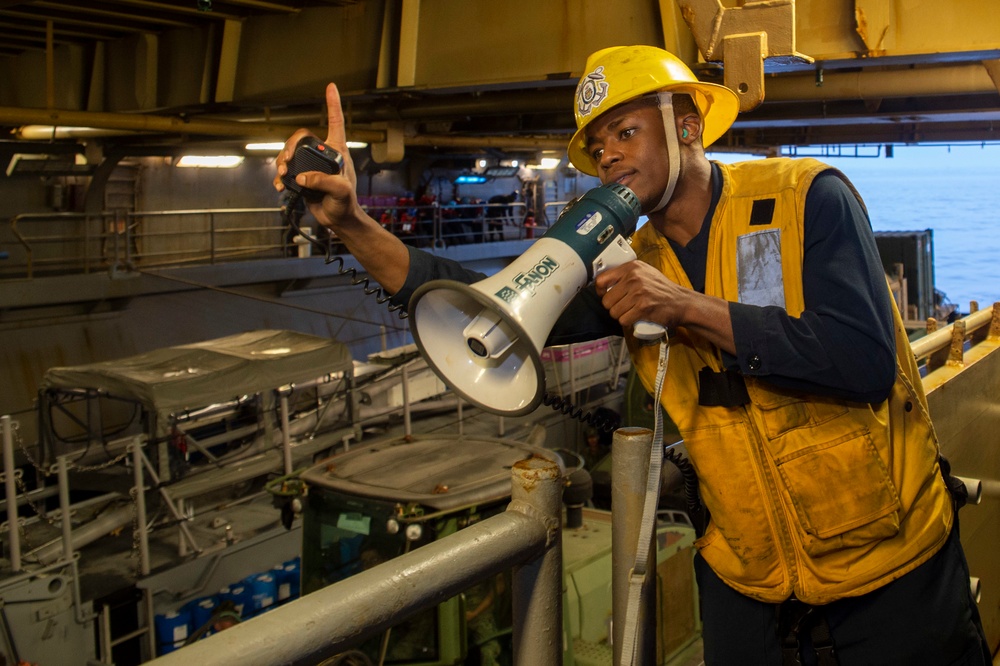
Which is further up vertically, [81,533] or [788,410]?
[788,410]

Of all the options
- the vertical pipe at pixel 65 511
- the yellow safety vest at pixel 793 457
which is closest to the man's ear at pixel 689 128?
the yellow safety vest at pixel 793 457

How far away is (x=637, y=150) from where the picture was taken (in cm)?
223

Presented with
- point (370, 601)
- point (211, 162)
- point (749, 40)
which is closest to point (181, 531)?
point (749, 40)

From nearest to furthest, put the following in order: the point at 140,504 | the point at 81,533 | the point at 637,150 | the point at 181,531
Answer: the point at 637,150 < the point at 140,504 < the point at 81,533 < the point at 181,531

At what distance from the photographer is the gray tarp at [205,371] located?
8.66m

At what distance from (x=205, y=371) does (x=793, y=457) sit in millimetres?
7901

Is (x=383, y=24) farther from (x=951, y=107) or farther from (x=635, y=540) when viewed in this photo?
(x=951, y=107)

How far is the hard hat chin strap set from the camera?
221 centimetres

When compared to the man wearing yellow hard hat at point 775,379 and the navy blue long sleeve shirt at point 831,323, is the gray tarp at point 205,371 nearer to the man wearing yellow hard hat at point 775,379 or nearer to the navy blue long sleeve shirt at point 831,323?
the man wearing yellow hard hat at point 775,379

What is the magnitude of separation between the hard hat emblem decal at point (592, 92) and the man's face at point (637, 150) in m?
0.04

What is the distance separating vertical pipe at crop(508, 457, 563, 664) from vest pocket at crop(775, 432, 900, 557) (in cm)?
59

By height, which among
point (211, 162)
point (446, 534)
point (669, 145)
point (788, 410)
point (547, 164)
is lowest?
point (446, 534)

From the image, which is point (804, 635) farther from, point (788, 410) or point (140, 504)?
point (140, 504)

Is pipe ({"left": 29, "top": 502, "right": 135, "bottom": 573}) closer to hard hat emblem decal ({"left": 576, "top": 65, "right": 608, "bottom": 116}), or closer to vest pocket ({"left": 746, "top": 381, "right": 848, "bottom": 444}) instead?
hard hat emblem decal ({"left": 576, "top": 65, "right": 608, "bottom": 116})
